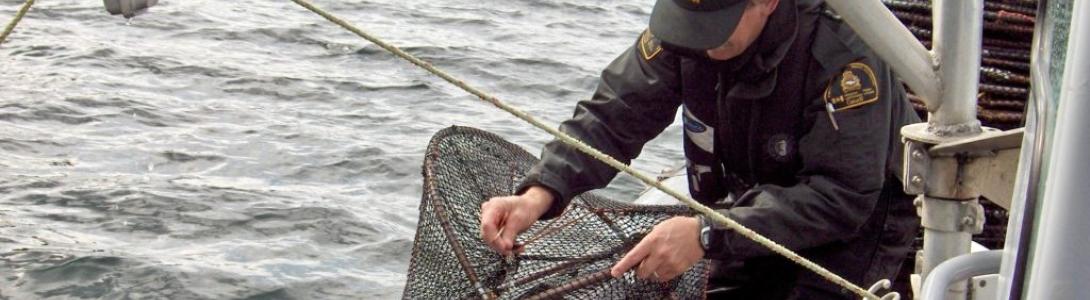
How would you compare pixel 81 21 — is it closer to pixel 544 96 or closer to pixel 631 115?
pixel 544 96

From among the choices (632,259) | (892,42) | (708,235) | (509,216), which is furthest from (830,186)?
(509,216)

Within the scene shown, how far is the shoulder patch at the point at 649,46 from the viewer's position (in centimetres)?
427

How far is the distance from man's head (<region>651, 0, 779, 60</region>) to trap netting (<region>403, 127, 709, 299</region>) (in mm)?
636

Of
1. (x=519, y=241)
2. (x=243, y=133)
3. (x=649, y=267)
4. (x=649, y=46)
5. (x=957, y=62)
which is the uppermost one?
(x=957, y=62)

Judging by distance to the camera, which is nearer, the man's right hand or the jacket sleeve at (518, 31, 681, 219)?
the man's right hand

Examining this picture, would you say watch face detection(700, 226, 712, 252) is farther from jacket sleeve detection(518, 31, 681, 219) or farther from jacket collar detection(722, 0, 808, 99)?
jacket sleeve detection(518, 31, 681, 219)

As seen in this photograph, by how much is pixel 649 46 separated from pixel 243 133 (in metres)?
5.16

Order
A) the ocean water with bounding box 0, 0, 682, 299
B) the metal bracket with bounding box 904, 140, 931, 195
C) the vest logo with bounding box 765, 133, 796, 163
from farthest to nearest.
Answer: the ocean water with bounding box 0, 0, 682, 299
the vest logo with bounding box 765, 133, 796, 163
the metal bracket with bounding box 904, 140, 931, 195

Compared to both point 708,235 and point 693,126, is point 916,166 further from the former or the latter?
point 693,126

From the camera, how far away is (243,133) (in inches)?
353

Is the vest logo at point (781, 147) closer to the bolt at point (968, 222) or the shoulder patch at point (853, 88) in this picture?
the shoulder patch at point (853, 88)

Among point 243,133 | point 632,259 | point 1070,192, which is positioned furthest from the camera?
point 243,133

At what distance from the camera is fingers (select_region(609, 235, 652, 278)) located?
11.9 ft

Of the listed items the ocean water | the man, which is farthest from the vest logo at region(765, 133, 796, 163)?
the ocean water
